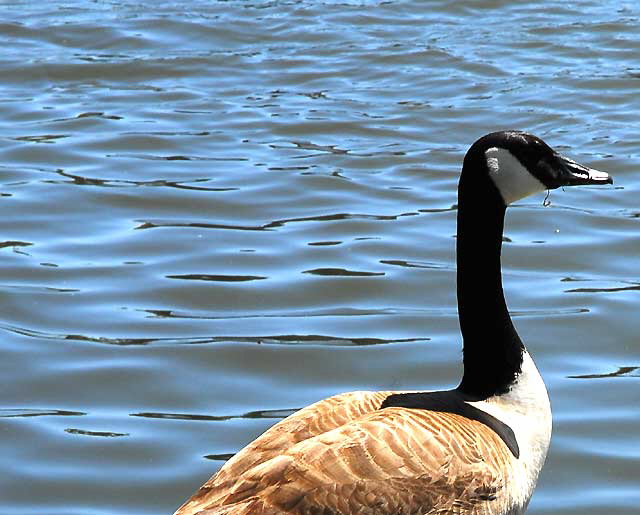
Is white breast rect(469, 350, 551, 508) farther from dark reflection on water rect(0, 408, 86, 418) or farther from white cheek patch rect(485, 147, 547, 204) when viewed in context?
dark reflection on water rect(0, 408, 86, 418)

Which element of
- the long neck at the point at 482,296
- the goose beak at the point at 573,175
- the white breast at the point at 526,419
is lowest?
the white breast at the point at 526,419

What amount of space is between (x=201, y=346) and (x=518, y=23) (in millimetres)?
9306

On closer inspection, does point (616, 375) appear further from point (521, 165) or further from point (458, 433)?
point (458, 433)

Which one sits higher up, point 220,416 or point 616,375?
point 220,416

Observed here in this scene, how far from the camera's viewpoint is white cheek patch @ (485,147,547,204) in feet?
17.7

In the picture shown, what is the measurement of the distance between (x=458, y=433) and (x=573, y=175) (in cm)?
128

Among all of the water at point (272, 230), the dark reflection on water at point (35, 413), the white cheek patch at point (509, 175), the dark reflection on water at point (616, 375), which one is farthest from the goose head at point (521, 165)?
the dark reflection on water at point (35, 413)

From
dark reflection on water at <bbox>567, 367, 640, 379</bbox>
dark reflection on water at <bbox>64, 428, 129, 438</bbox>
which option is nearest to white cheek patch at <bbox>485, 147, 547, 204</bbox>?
dark reflection on water at <bbox>567, 367, 640, 379</bbox>

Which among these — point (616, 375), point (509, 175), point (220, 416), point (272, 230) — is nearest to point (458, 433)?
point (509, 175)

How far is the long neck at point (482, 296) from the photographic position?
5.48 meters

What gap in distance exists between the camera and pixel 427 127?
12516 millimetres

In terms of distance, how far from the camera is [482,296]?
5.70 metres

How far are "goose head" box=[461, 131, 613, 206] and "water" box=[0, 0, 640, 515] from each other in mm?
1688

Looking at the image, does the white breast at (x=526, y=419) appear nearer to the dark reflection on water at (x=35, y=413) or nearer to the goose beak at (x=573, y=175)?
the goose beak at (x=573, y=175)
